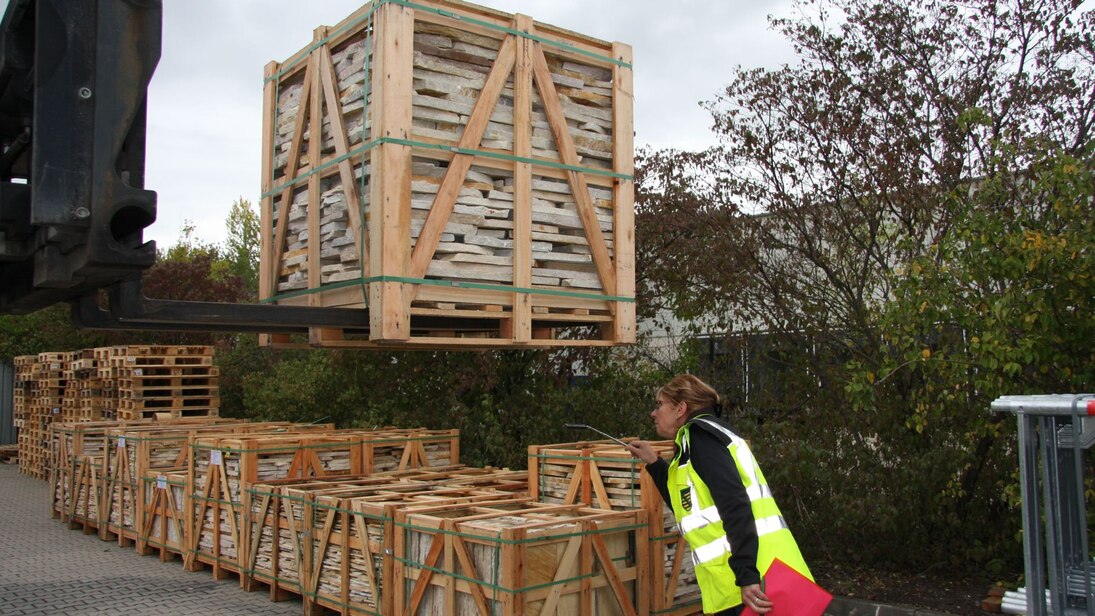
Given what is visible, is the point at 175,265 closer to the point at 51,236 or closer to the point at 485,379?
the point at 485,379

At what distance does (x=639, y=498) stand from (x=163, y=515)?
6825 mm

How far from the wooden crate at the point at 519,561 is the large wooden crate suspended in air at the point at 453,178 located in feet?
4.44

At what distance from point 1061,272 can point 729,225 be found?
178 inches

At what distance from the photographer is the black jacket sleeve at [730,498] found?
164 inches

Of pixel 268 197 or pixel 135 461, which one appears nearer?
pixel 268 197

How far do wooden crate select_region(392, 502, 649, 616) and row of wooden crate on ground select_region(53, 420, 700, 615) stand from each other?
1cm

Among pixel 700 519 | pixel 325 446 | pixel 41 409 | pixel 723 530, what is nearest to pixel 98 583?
pixel 325 446

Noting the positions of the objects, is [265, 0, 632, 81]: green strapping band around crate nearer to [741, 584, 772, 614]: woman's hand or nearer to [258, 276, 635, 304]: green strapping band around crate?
[258, 276, 635, 304]: green strapping band around crate

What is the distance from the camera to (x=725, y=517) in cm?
427

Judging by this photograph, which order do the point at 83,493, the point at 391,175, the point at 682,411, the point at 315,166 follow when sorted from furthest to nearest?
the point at 83,493 → the point at 315,166 → the point at 391,175 → the point at 682,411

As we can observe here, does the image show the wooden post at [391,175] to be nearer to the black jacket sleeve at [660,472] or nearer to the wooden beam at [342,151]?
the wooden beam at [342,151]

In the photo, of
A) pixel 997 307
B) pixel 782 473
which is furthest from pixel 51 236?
pixel 782 473

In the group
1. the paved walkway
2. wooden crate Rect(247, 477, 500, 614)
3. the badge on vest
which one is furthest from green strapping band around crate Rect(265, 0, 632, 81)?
the paved walkway

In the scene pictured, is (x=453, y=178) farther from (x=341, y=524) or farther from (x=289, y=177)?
(x=341, y=524)
